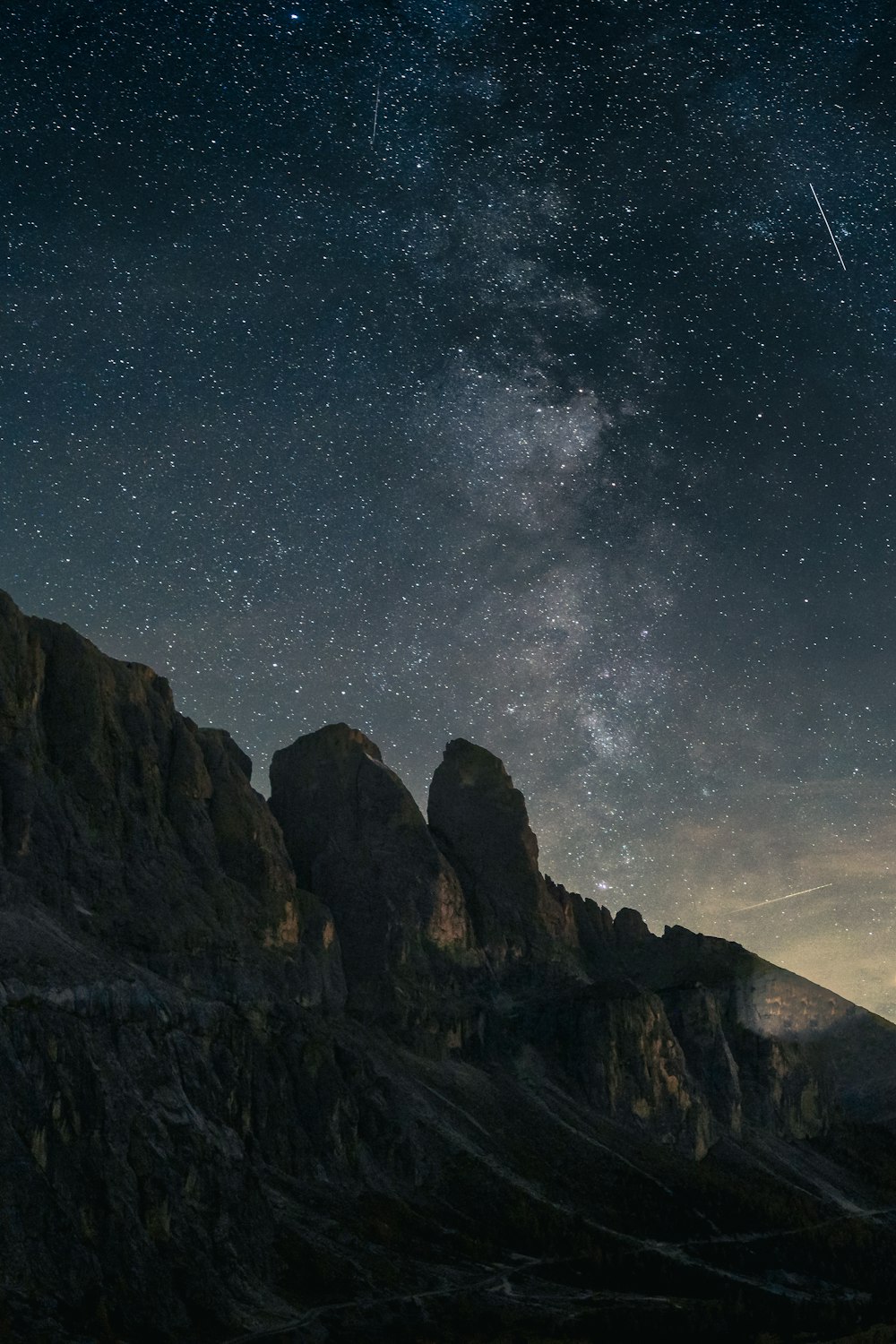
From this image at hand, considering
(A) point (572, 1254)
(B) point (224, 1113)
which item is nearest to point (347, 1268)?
(B) point (224, 1113)

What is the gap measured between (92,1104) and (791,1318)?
111 meters

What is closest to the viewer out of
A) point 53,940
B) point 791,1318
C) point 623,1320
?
point 623,1320

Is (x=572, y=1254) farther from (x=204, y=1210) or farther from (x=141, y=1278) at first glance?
(x=141, y=1278)

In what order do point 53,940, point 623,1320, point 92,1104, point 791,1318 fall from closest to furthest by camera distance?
point 92,1104 < point 623,1320 < point 791,1318 < point 53,940

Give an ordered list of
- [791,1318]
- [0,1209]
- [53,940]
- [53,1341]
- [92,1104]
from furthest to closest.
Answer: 1. [53,940]
2. [791,1318]
3. [92,1104]
4. [0,1209]
5. [53,1341]

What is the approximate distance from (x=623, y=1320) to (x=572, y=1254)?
29087 mm

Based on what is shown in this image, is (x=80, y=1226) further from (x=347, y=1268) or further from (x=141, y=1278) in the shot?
(x=347, y=1268)

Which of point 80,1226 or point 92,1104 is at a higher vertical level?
point 92,1104

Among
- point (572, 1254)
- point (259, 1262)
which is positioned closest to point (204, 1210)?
point (259, 1262)

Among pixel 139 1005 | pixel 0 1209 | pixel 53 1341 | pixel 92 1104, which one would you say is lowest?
pixel 53 1341

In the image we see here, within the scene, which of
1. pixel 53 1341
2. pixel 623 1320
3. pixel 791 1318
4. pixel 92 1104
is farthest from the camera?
pixel 791 1318

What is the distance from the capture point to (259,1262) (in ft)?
520

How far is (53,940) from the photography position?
625ft

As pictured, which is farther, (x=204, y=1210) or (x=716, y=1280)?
(x=716, y=1280)
